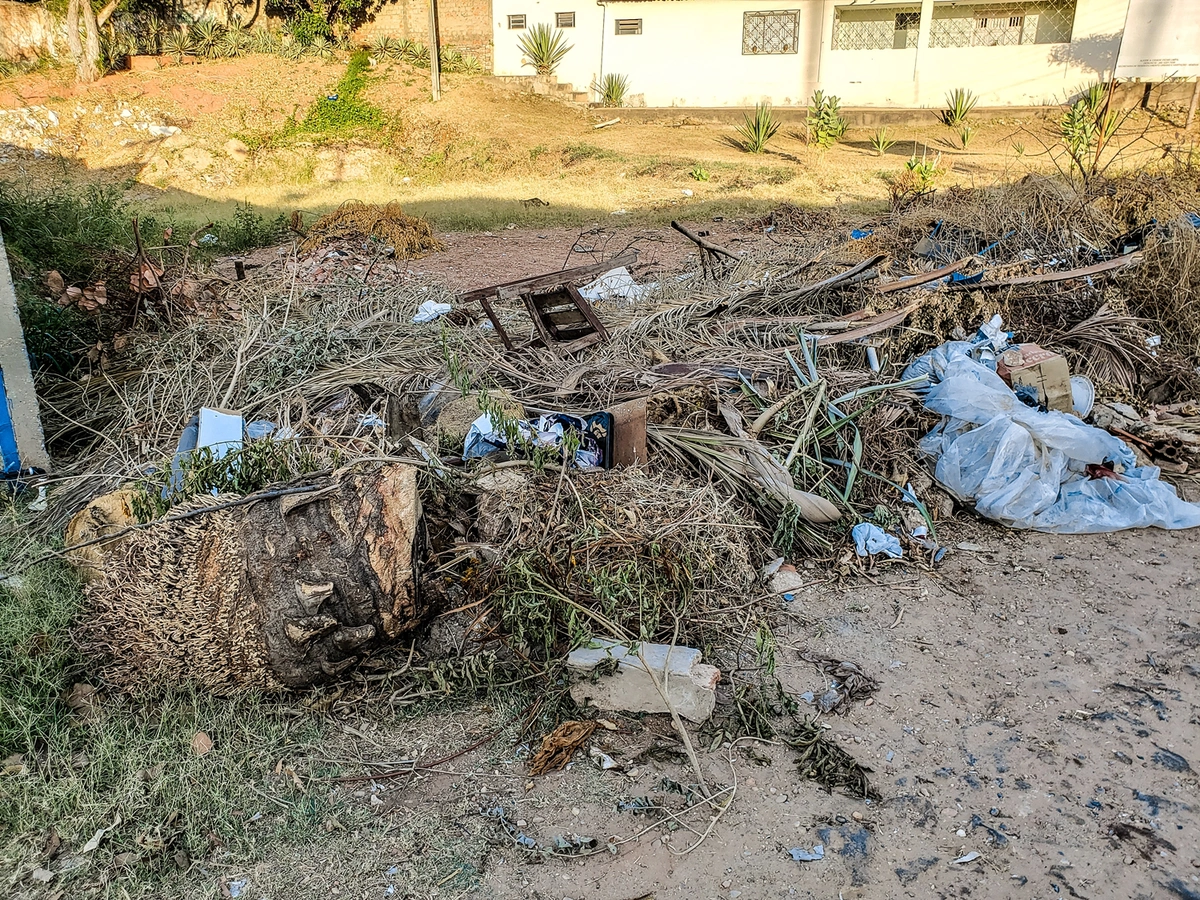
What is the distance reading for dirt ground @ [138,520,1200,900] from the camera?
226 centimetres

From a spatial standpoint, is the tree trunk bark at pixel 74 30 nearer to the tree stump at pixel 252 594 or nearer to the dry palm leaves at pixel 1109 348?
the tree stump at pixel 252 594

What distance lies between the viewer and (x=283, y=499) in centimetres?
286

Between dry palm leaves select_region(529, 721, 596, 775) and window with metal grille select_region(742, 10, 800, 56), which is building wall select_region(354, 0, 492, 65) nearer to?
window with metal grille select_region(742, 10, 800, 56)

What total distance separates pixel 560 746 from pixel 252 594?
3.65ft

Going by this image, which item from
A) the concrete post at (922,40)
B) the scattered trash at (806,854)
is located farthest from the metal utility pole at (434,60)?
the scattered trash at (806,854)

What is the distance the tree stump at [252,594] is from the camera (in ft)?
9.09

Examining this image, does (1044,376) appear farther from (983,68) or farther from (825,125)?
(983,68)

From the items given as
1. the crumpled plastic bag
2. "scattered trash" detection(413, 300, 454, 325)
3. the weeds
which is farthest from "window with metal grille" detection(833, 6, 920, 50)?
the crumpled plastic bag

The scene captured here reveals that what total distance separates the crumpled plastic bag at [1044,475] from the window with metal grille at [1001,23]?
1402cm

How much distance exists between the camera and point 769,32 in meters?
16.3

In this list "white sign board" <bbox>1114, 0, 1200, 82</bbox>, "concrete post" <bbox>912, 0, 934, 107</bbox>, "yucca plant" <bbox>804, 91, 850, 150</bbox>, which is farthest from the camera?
"concrete post" <bbox>912, 0, 934, 107</bbox>

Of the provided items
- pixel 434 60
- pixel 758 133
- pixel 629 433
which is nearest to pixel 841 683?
pixel 629 433

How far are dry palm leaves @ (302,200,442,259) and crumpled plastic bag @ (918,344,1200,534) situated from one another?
19.5 ft

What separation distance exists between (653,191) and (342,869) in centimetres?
1027
